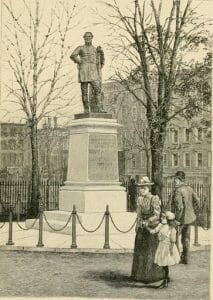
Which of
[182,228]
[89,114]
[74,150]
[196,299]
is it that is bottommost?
[196,299]

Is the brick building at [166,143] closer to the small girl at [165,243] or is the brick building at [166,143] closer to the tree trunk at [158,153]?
the tree trunk at [158,153]

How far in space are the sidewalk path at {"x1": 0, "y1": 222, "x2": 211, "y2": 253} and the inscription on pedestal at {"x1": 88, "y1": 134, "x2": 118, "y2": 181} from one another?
145cm

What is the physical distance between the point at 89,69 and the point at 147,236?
20.1 feet

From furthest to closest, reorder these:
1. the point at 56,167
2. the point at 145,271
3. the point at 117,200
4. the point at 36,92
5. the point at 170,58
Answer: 1. the point at 56,167
2. the point at 36,92
3. the point at 170,58
4. the point at 117,200
5. the point at 145,271

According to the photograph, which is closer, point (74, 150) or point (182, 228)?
point (182, 228)

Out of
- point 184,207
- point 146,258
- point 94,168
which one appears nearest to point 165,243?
point 146,258

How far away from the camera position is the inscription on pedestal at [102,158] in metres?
12.9

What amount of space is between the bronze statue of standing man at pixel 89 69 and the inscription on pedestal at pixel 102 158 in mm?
803

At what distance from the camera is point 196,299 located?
27.4 ft

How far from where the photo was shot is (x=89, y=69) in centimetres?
1330

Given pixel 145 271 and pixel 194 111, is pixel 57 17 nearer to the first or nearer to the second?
pixel 194 111

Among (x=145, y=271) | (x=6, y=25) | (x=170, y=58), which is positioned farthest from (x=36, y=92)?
(x=145, y=271)

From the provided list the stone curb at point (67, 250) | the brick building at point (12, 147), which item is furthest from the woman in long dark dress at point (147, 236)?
the brick building at point (12, 147)

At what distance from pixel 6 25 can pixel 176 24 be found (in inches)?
156
